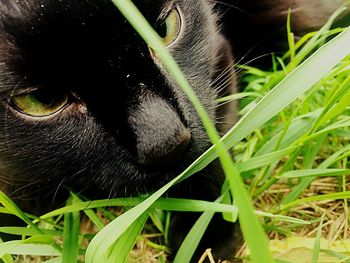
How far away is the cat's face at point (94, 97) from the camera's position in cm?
79

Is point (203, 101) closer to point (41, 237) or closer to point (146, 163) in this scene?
point (146, 163)

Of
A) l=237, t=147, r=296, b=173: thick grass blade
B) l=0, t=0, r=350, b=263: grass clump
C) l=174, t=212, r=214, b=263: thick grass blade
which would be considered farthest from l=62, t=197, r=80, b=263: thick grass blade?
l=237, t=147, r=296, b=173: thick grass blade

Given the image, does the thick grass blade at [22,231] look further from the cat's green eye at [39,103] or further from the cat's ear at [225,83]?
the cat's ear at [225,83]

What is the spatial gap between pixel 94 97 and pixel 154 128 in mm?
93

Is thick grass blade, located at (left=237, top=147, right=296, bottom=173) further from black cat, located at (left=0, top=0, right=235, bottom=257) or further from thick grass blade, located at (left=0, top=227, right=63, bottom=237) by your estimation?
thick grass blade, located at (left=0, top=227, right=63, bottom=237)

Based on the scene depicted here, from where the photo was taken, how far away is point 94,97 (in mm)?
810

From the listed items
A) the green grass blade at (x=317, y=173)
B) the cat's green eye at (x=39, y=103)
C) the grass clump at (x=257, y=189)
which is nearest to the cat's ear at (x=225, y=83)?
the grass clump at (x=257, y=189)

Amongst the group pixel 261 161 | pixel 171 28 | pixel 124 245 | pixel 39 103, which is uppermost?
pixel 171 28

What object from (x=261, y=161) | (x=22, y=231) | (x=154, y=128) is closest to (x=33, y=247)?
(x=22, y=231)

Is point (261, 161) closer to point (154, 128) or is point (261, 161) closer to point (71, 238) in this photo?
point (154, 128)

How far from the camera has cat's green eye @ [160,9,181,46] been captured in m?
0.91

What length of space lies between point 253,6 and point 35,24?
31.9 inches

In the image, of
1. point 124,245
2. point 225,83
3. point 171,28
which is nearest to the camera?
point 124,245

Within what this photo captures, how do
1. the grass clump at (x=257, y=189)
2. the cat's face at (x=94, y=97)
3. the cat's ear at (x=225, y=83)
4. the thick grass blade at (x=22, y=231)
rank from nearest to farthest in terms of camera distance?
the grass clump at (x=257, y=189)
the cat's face at (x=94, y=97)
the thick grass blade at (x=22, y=231)
the cat's ear at (x=225, y=83)
